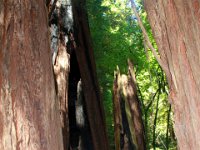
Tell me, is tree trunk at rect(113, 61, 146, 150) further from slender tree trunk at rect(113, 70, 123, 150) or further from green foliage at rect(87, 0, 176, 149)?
green foliage at rect(87, 0, 176, 149)

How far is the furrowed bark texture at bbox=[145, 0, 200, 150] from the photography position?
5.47 ft

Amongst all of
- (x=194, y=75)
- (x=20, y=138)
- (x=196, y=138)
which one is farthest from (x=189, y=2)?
(x=20, y=138)

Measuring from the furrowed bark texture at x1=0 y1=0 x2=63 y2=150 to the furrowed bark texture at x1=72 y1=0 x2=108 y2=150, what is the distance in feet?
17.7

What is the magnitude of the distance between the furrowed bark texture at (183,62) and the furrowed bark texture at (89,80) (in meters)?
6.52

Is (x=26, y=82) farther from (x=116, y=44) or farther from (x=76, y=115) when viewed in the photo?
(x=116, y=44)

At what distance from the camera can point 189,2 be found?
173 cm

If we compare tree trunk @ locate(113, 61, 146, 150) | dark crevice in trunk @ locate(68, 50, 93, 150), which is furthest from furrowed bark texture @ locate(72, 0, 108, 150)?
tree trunk @ locate(113, 61, 146, 150)

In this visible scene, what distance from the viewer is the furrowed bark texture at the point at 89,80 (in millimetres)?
8320

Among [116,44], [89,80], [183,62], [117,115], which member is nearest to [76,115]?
[89,80]

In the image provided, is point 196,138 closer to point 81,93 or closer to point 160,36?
point 160,36

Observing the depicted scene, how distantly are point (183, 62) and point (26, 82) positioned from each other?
4.18 ft

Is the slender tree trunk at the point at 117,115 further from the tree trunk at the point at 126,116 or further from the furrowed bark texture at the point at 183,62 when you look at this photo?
the furrowed bark texture at the point at 183,62

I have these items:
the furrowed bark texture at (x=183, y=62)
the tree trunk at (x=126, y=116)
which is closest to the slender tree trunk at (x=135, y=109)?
the tree trunk at (x=126, y=116)

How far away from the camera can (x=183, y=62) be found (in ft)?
5.58
